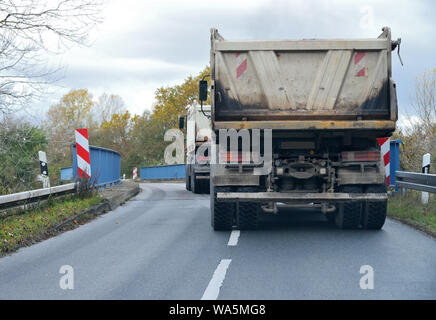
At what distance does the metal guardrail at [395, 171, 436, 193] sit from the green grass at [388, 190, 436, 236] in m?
0.44

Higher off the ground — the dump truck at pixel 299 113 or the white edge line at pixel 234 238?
the dump truck at pixel 299 113

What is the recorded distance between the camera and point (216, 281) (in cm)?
510

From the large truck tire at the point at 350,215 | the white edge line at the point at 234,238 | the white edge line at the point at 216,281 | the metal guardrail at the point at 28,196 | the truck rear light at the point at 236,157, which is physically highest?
the truck rear light at the point at 236,157

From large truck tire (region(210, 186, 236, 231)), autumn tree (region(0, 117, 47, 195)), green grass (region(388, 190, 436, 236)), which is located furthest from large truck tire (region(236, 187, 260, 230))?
autumn tree (region(0, 117, 47, 195))

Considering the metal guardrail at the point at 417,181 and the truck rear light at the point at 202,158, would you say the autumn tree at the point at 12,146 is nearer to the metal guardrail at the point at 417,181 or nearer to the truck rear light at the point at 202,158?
the truck rear light at the point at 202,158

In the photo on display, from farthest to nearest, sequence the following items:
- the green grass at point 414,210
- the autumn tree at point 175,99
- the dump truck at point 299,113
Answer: the autumn tree at point 175,99
the green grass at point 414,210
the dump truck at point 299,113

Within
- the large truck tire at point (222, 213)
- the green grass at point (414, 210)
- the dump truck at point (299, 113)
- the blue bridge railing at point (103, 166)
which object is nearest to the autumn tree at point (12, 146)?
the blue bridge railing at point (103, 166)

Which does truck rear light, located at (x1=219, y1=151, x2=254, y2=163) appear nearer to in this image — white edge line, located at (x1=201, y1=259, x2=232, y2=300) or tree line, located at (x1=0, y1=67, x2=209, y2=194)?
white edge line, located at (x1=201, y1=259, x2=232, y2=300)

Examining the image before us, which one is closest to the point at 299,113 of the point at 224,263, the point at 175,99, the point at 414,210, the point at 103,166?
the point at 224,263

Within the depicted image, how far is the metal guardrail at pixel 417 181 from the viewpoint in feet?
31.3

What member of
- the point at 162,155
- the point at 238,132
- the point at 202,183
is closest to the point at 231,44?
the point at 238,132

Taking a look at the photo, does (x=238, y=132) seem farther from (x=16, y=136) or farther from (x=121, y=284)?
(x=16, y=136)
